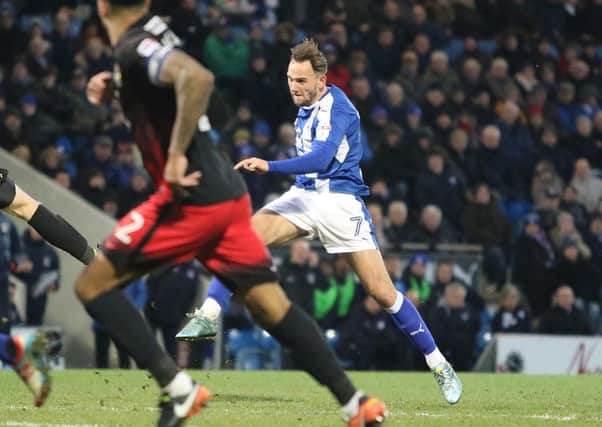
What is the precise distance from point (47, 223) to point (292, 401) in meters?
2.11

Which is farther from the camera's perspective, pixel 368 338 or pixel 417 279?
pixel 417 279

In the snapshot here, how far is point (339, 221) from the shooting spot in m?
10.6

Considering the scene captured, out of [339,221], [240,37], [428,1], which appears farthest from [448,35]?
[339,221]

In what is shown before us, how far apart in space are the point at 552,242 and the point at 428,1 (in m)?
5.06

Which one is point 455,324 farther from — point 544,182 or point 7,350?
point 7,350

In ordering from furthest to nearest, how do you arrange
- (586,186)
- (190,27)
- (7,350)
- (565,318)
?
1. (586,186)
2. (190,27)
3. (565,318)
4. (7,350)

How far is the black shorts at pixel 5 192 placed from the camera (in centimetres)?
1034

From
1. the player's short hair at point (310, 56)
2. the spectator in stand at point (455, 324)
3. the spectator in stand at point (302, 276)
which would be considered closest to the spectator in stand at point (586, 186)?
Result: the spectator in stand at point (455, 324)

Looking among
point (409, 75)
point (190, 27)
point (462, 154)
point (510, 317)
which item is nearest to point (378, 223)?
point (510, 317)

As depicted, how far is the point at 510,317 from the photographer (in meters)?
18.2

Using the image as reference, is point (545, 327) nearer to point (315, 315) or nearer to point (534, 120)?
point (315, 315)

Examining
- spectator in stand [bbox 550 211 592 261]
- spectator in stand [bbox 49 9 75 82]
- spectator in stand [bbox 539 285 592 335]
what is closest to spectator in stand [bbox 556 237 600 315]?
spectator in stand [bbox 550 211 592 261]

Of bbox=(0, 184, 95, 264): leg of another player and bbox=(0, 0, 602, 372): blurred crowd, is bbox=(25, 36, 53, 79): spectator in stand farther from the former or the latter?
bbox=(0, 184, 95, 264): leg of another player

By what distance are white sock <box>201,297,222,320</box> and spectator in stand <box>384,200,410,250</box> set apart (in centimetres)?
779
